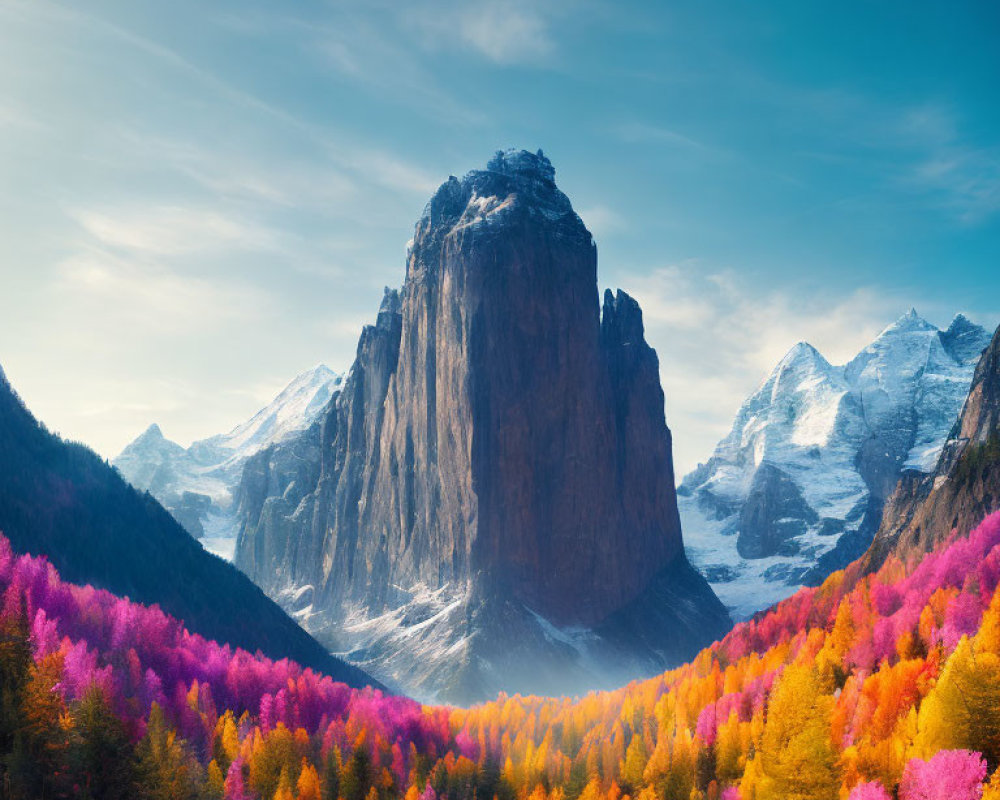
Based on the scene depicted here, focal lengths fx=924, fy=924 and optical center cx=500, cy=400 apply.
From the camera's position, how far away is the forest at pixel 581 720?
58.8 meters

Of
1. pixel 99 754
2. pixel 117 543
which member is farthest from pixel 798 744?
pixel 117 543

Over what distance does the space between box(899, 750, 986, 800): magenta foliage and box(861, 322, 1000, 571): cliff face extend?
26.8 meters

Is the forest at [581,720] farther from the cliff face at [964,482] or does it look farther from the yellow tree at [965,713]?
the cliff face at [964,482]

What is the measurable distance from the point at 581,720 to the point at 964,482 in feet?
151

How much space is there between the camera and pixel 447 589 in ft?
648

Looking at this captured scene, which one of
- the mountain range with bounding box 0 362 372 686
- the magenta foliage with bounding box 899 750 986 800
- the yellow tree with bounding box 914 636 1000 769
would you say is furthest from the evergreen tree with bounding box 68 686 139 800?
the yellow tree with bounding box 914 636 1000 769

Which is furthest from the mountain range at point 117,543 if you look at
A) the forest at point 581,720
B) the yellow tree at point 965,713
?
the yellow tree at point 965,713

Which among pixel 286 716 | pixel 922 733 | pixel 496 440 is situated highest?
pixel 496 440

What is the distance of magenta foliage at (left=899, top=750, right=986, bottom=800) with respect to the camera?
48.4 m

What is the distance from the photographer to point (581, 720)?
98500 mm

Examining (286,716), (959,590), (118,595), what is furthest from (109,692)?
(959,590)

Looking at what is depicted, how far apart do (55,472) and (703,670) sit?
92.4 m

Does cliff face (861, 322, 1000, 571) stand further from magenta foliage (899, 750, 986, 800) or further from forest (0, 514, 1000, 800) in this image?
magenta foliage (899, 750, 986, 800)

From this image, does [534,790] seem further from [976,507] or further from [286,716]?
[976,507]
